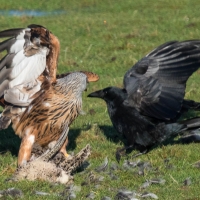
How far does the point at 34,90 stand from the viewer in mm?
7277

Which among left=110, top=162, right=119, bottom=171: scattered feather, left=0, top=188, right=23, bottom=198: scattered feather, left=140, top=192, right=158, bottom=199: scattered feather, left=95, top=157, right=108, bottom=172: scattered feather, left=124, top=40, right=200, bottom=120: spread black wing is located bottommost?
left=110, top=162, right=119, bottom=171: scattered feather

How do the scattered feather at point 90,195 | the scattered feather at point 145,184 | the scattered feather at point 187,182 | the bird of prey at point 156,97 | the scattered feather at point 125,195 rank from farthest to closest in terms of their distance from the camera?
the bird of prey at point 156,97 < the scattered feather at point 187,182 < the scattered feather at point 145,184 < the scattered feather at point 90,195 < the scattered feather at point 125,195

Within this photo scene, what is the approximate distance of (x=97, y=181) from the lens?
21.4ft

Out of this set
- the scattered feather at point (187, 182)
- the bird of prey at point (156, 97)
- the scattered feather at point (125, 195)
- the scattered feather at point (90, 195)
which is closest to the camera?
the scattered feather at point (125, 195)

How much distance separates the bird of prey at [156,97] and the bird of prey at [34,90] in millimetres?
874

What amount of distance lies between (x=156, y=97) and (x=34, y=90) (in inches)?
60.3

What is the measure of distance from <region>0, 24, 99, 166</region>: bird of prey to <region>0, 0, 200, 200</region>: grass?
1.53 ft

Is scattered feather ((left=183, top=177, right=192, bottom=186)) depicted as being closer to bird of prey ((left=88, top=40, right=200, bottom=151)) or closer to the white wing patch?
bird of prey ((left=88, top=40, right=200, bottom=151))

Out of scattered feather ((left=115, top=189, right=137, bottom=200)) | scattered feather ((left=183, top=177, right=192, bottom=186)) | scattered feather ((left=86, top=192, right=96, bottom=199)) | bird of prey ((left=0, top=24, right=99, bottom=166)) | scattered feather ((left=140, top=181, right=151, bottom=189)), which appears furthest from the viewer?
bird of prey ((left=0, top=24, right=99, bottom=166))

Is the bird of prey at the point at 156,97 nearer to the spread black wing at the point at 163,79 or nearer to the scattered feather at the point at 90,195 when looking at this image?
the spread black wing at the point at 163,79

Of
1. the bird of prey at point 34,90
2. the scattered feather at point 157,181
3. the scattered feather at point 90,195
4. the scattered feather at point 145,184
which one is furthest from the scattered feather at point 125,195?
the bird of prey at point 34,90

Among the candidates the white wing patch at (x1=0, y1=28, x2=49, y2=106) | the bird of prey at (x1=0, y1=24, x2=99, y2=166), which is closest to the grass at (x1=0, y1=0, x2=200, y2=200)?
the bird of prey at (x1=0, y1=24, x2=99, y2=166)

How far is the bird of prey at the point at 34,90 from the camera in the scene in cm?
709

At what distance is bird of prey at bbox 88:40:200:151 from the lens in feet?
25.7
